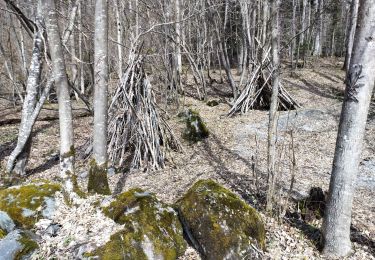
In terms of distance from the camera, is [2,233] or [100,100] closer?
[2,233]

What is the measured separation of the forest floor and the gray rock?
424 mm

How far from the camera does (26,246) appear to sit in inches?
104

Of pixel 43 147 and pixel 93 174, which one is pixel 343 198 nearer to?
pixel 93 174

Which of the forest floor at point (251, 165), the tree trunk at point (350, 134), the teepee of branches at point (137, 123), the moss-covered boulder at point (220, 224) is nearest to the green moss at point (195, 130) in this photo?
the forest floor at point (251, 165)

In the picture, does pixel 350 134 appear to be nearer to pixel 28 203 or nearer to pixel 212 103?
pixel 28 203

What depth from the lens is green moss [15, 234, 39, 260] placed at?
101 inches

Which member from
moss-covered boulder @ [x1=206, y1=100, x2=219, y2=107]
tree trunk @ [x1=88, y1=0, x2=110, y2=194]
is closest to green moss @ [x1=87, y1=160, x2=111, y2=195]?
tree trunk @ [x1=88, y1=0, x2=110, y2=194]

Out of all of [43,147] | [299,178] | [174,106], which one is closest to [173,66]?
[174,106]

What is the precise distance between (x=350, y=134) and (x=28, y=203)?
133 inches

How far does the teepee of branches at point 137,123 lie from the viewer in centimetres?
578

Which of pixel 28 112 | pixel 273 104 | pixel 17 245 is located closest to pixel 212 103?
pixel 28 112

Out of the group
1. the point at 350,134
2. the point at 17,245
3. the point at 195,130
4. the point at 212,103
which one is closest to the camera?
the point at 17,245

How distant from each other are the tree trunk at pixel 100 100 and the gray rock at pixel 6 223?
111 cm

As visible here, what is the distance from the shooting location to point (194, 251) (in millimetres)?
3012
